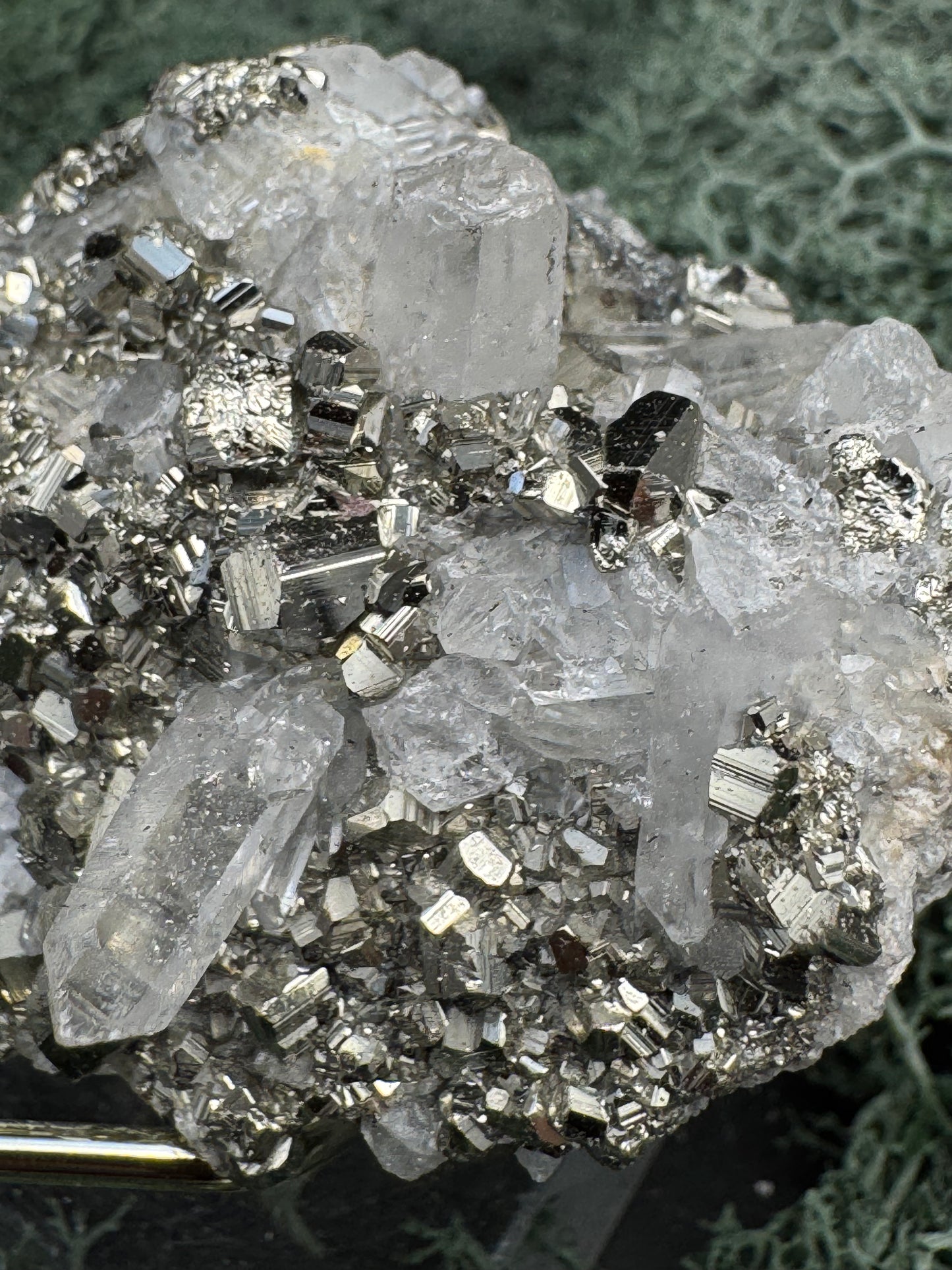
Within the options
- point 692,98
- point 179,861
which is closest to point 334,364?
point 179,861

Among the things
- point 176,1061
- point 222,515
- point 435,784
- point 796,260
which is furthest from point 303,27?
point 176,1061

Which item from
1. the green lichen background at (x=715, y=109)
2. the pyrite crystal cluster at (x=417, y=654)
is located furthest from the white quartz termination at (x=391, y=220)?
the green lichen background at (x=715, y=109)

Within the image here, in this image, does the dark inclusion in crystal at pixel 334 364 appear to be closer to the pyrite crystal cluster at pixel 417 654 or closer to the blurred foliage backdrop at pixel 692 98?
the pyrite crystal cluster at pixel 417 654

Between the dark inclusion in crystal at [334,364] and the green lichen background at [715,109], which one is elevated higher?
the dark inclusion in crystal at [334,364]

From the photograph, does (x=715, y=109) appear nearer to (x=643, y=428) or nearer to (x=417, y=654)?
(x=643, y=428)

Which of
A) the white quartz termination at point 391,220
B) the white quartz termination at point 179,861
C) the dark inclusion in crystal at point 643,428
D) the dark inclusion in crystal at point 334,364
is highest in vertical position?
the white quartz termination at point 391,220

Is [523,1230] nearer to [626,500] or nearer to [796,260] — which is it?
[626,500]

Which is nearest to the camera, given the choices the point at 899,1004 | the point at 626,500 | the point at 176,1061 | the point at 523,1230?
the point at 626,500
